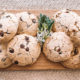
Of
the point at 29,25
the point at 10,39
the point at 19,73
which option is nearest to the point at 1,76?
the point at 19,73

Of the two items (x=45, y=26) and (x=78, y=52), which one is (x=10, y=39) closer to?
(x=45, y=26)

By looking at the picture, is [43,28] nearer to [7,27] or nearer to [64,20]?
[64,20]

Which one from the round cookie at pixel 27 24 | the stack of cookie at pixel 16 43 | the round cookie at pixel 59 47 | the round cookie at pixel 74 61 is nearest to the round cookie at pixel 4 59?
the stack of cookie at pixel 16 43

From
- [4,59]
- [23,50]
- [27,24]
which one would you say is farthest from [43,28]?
[4,59]

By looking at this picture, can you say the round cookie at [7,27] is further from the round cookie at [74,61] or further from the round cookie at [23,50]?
the round cookie at [74,61]

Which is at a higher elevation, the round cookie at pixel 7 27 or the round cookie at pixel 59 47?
the round cookie at pixel 7 27

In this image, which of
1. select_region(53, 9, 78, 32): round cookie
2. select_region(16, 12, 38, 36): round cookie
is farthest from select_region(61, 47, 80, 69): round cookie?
select_region(16, 12, 38, 36): round cookie
